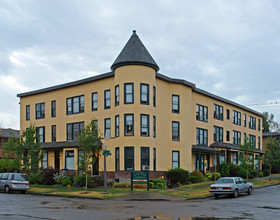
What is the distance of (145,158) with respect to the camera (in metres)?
33.5

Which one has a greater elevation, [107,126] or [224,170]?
[107,126]

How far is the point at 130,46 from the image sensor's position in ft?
114

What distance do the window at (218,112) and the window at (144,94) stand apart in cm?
1596

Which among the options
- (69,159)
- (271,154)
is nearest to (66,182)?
(69,159)

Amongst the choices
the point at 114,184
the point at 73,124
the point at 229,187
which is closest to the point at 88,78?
the point at 73,124

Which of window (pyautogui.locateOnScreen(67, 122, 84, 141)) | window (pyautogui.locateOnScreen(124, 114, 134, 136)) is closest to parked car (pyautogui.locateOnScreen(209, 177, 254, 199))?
window (pyautogui.locateOnScreen(124, 114, 134, 136))

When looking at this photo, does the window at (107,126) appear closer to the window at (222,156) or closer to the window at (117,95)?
the window at (117,95)

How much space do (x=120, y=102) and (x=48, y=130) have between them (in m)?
13.7

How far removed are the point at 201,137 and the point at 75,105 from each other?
607 inches

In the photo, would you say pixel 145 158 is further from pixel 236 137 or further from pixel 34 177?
pixel 236 137

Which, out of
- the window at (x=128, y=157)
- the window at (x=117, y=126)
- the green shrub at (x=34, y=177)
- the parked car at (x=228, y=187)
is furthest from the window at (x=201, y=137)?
the green shrub at (x=34, y=177)

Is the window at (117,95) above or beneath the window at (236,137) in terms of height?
above

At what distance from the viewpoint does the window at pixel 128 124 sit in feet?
110

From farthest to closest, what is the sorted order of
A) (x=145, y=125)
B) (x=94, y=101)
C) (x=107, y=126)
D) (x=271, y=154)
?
(x=271, y=154), (x=94, y=101), (x=107, y=126), (x=145, y=125)
